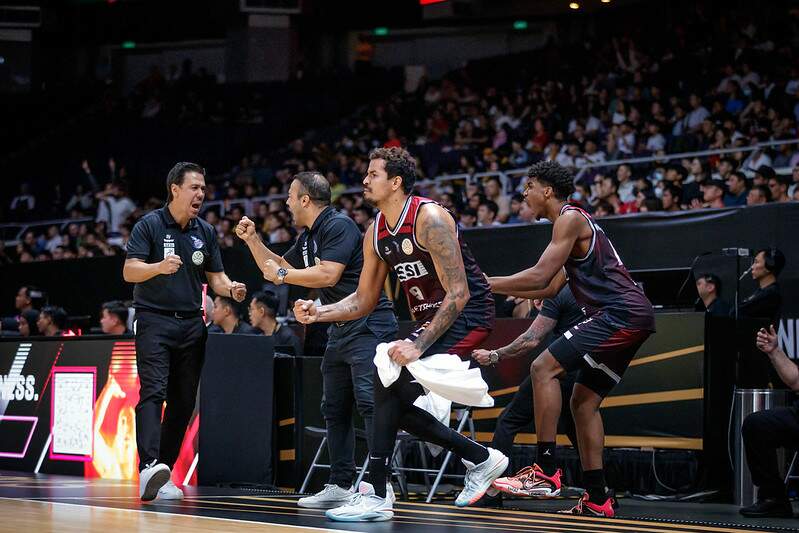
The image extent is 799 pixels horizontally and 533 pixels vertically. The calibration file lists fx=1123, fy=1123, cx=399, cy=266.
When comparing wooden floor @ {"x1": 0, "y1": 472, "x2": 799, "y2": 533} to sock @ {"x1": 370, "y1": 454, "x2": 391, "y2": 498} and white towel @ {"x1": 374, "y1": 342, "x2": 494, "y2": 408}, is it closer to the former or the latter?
sock @ {"x1": 370, "y1": 454, "x2": 391, "y2": 498}

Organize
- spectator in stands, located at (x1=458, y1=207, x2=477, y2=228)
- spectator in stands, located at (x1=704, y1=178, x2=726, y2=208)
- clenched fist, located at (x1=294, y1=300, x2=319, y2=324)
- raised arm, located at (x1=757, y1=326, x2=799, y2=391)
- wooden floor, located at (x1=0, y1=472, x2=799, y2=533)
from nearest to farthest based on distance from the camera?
wooden floor, located at (x1=0, y1=472, x2=799, y2=533), clenched fist, located at (x1=294, y1=300, x2=319, y2=324), raised arm, located at (x1=757, y1=326, x2=799, y2=391), spectator in stands, located at (x1=704, y1=178, x2=726, y2=208), spectator in stands, located at (x1=458, y1=207, x2=477, y2=228)

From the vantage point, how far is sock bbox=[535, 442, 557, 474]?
22.4ft

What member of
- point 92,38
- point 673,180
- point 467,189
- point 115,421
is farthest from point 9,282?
point 92,38

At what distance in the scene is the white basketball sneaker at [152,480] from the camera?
6.83m

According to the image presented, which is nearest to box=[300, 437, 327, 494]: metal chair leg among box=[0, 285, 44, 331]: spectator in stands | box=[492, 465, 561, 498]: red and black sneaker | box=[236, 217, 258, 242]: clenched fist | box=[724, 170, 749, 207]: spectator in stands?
box=[492, 465, 561, 498]: red and black sneaker

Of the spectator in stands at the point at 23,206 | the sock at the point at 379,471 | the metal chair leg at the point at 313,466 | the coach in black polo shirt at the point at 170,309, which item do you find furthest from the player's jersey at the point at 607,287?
the spectator in stands at the point at 23,206

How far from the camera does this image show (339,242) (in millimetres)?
6762

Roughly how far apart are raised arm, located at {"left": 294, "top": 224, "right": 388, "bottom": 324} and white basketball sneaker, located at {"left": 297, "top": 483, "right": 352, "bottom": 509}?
1135 mm

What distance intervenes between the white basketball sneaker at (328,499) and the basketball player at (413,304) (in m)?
0.55

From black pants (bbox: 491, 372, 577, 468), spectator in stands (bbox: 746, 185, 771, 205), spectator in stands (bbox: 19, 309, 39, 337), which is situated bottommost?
black pants (bbox: 491, 372, 577, 468)

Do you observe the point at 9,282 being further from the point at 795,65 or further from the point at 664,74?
the point at 795,65

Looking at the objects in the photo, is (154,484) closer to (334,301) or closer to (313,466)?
(334,301)

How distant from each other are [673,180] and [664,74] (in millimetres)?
6240

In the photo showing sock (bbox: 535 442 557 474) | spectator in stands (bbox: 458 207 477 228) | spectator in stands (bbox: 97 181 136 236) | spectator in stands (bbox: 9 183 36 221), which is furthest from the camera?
spectator in stands (bbox: 9 183 36 221)
